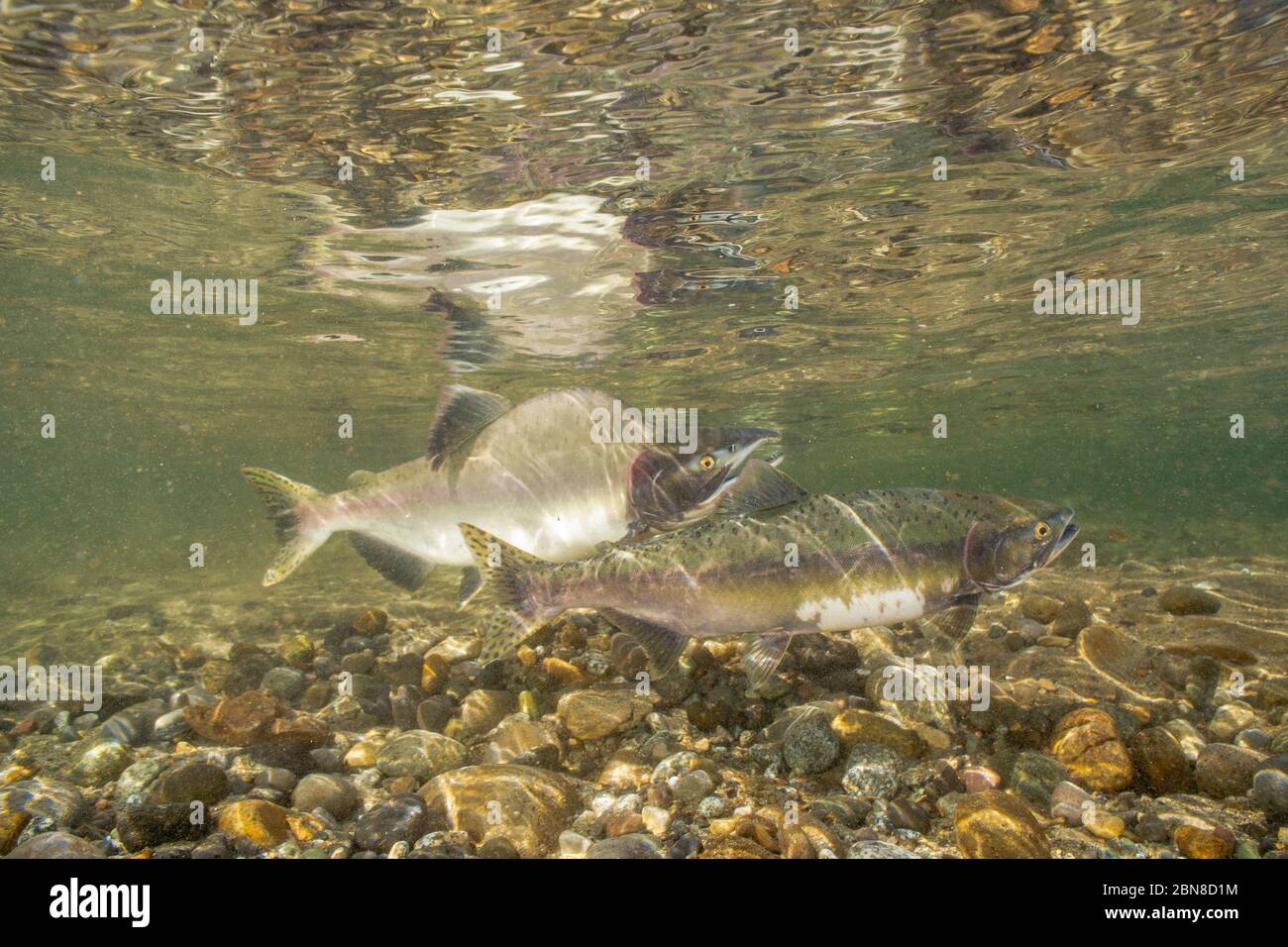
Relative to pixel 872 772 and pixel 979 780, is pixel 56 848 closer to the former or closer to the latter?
pixel 872 772

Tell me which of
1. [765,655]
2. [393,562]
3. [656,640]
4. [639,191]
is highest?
[639,191]

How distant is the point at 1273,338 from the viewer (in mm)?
22547

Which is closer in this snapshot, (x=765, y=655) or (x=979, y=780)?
(x=979, y=780)

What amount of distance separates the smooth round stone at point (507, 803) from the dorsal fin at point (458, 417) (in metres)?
2.99

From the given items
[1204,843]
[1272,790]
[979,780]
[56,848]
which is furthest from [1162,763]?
[56,848]

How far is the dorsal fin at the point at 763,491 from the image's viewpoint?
459cm

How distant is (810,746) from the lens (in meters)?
4.48

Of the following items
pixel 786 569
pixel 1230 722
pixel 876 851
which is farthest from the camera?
pixel 1230 722

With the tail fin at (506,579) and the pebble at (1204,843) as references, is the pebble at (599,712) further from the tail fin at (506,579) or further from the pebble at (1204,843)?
the pebble at (1204,843)

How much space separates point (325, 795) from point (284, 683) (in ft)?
8.97

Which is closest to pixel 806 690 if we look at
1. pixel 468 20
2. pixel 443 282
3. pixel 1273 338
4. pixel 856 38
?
pixel 856 38

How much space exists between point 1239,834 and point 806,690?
2.72m

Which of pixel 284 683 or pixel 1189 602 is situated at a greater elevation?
pixel 1189 602

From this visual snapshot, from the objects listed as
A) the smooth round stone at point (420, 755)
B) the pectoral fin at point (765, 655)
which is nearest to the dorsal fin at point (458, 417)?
the smooth round stone at point (420, 755)
